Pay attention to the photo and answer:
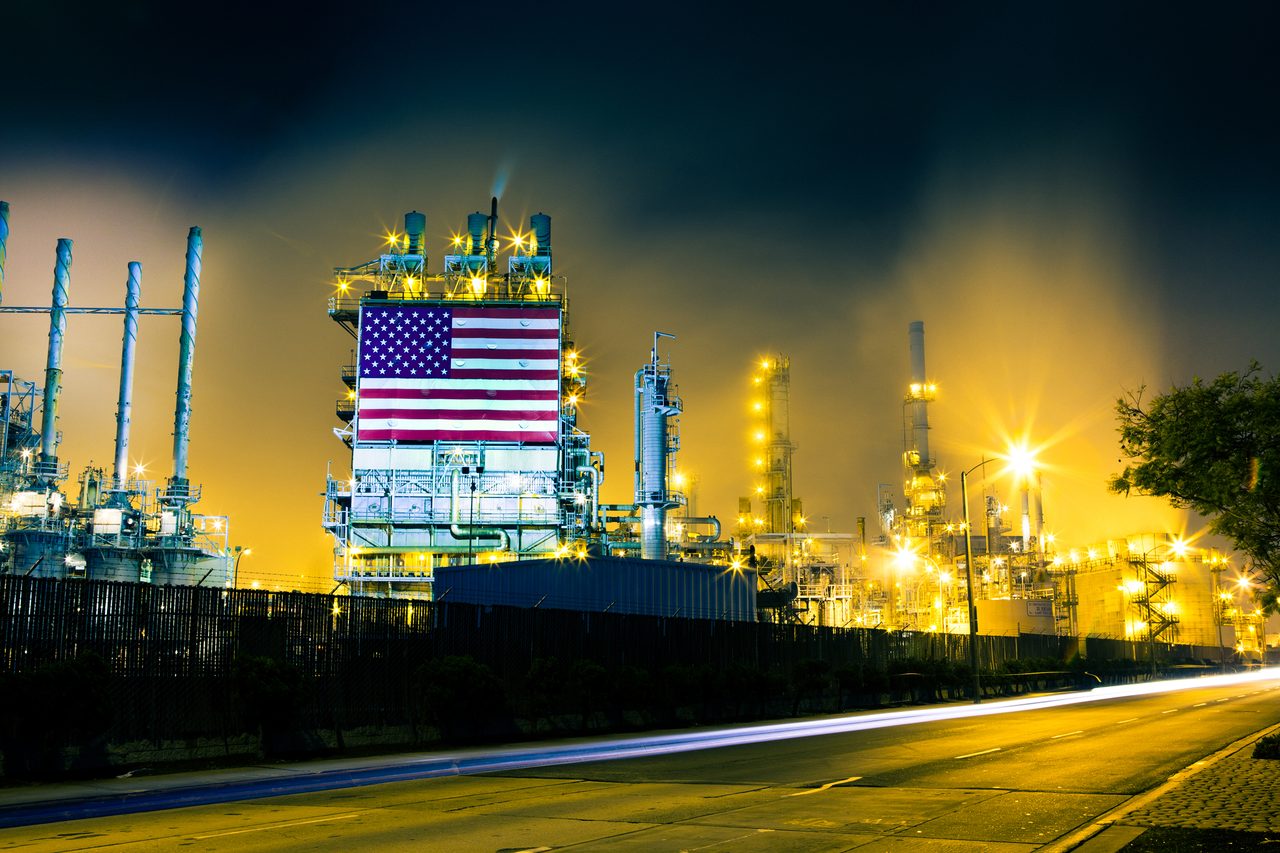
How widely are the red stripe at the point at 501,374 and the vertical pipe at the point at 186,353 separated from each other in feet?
85.5

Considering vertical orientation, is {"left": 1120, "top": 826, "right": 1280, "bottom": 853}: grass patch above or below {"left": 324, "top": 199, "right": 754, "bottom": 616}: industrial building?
below

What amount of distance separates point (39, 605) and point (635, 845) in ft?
39.8

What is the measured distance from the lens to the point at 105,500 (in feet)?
300

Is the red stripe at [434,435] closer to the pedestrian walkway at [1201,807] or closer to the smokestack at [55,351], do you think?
the smokestack at [55,351]

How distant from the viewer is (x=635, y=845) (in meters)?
11.4

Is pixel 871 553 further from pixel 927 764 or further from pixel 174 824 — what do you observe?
pixel 174 824

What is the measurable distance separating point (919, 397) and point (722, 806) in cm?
10648

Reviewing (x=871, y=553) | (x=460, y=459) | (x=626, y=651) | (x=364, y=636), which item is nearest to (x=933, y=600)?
(x=871, y=553)

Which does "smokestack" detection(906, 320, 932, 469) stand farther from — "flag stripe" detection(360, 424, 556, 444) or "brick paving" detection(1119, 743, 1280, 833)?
"brick paving" detection(1119, 743, 1280, 833)

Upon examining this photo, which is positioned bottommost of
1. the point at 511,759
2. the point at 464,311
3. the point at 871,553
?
the point at 511,759

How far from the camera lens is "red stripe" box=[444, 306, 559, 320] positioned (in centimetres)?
7963

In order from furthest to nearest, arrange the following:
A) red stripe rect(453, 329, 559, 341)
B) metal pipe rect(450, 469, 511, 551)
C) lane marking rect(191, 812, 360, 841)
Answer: metal pipe rect(450, 469, 511, 551)
red stripe rect(453, 329, 559, 341)
lane marking rect(191, 812, 360, 841)

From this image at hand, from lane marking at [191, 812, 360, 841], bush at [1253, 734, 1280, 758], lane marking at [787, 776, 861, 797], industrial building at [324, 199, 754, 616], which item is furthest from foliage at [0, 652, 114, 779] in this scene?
industrial building at [324, 199, 754, 616]

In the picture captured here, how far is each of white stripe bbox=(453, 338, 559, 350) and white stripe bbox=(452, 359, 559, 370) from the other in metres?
0.88
